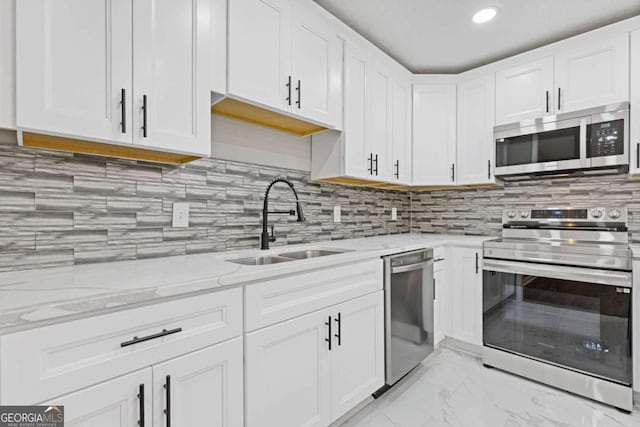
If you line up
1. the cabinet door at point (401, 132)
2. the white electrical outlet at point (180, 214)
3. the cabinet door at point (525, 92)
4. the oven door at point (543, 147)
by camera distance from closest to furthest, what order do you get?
the white electrical outlet at point (180, 214) < the oven door at point (543, 147) < the cabinet door at point (525, 92) < the cabinet door at point (401, 132)

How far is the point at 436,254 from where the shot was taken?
236 centimetres

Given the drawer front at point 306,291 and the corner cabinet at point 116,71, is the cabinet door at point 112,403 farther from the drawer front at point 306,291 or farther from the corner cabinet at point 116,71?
the corner cabinet at point 116,71

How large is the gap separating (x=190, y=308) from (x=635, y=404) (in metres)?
2.56

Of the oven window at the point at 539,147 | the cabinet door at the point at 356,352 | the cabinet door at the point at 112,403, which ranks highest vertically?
the oven window at the point at 539,147

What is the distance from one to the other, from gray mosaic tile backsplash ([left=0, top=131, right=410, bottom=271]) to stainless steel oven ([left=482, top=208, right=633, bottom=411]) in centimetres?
153

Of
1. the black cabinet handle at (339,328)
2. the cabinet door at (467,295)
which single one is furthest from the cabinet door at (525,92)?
the black cabinet handle at (339,328)

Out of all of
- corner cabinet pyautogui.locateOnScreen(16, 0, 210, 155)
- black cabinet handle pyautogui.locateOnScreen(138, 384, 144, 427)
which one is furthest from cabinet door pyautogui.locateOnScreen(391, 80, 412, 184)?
black cabinet handle pyautogui.locateOnScreen(138, 384, 144, 427)

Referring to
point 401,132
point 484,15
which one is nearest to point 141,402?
point 401,132

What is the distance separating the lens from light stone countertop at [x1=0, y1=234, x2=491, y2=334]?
744 mm

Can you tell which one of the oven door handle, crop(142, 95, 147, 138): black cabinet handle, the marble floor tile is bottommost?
the marble floor tile

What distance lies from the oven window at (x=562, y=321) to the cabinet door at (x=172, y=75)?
2.22 meters

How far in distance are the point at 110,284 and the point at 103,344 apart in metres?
0.18

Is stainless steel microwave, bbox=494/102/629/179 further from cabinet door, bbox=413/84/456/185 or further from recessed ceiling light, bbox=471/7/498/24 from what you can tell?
recessed ceiling light, bbox=471/7/498/24

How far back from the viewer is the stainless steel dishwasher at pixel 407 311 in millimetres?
1845
